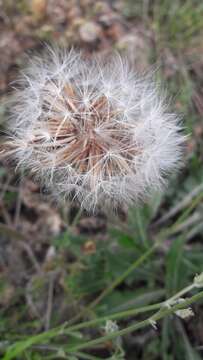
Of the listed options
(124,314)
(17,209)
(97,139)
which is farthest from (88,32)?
(124,314)

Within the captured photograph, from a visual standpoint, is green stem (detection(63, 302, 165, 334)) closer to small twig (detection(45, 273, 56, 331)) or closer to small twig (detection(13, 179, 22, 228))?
small twig (detection(45, 273, 56, 331))

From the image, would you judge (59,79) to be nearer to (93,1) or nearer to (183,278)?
(183,278)

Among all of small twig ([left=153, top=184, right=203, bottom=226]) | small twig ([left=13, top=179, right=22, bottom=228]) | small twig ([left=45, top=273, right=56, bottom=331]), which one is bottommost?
small twig ([left=45, top=273, right=56, bottom=331])

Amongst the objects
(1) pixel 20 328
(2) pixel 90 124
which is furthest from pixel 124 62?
(1) pixel 20 328

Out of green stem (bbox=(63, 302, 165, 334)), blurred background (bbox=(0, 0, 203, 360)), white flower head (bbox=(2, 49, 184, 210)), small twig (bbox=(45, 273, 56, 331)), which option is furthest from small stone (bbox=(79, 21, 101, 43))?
green stem (bbox=(63, 302, 165, 334))

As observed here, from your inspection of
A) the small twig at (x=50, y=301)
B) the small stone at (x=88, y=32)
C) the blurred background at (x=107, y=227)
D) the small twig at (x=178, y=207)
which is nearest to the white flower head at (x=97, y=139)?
the blurred background at (x=107, y=227)

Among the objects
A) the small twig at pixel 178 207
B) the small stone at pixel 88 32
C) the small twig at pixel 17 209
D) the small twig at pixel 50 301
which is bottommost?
the small twig at pixel 50 301

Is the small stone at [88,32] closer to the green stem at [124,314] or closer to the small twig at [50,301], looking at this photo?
the small twig at [50,301]
